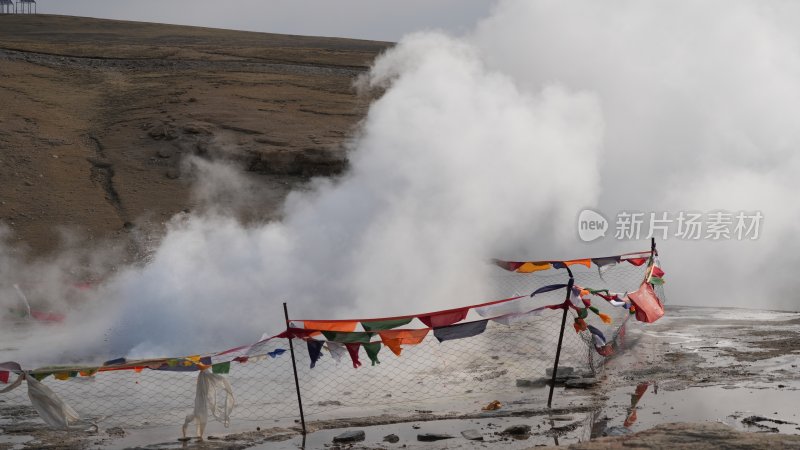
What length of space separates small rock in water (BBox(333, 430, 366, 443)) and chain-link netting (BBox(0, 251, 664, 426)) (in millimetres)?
897

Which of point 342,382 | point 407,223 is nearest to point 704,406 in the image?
point 342,382

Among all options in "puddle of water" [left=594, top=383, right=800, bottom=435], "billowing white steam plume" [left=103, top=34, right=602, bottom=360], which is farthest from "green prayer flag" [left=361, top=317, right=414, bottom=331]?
"billowing white steam plume" [left=103, top=34, right=602, bottom=360]

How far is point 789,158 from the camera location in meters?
21.8

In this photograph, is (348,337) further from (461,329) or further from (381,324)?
(461,329)

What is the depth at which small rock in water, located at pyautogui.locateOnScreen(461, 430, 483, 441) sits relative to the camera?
9133 millimetres

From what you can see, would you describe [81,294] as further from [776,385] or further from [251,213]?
[776,385]

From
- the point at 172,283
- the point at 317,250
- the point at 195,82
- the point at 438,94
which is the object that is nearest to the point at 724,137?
the point at 438,94

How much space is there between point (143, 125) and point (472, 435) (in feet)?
86.1

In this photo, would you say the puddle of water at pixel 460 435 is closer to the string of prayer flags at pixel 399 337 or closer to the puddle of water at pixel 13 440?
the string of prayer flags at pixel 399 337

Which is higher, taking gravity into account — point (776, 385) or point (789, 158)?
point (789, 158)

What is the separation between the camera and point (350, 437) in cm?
930

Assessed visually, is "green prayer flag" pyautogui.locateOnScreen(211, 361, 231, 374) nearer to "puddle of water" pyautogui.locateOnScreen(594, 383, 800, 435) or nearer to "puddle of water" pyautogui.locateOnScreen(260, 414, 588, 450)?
→ "puddle of water" pyautogui.locateOnScreen(260, 414, 588, 450)

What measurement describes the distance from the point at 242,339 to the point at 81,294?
7494 millimetres

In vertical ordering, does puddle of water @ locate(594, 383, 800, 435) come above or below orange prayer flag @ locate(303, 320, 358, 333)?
below
